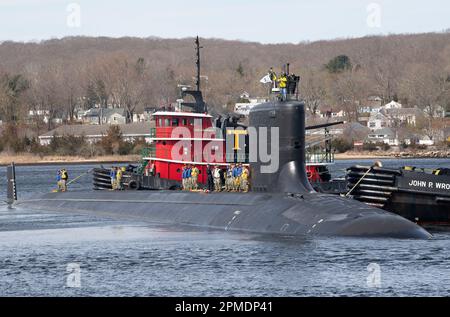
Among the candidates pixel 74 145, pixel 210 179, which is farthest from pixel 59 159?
pixel 210 179

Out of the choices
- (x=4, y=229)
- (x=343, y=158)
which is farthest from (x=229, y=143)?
(x=343, y=158)

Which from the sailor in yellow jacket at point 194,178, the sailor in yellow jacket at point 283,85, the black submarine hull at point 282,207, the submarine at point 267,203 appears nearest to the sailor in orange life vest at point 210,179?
the sailor in yellow jacket at point 194,178

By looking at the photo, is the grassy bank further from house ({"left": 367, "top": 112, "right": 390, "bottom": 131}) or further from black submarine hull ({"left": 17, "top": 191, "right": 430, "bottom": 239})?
black submarine hull ({"left": 17, "top": 191, "right": 430, "bottom": 239})

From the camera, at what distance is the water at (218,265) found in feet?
96.4

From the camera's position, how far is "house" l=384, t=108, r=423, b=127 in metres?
181

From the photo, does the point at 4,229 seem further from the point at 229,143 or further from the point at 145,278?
the point at 145,278

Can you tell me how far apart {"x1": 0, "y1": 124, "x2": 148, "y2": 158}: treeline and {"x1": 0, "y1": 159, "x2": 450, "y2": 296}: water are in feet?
293

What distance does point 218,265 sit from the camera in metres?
33.4

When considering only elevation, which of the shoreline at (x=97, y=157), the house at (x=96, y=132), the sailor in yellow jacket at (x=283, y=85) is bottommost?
the shoreline at (x=97, y=157)

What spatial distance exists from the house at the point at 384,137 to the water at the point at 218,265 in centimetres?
11736

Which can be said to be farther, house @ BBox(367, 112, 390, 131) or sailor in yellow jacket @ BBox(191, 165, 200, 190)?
house @ BBox(367, 112, 390, 131)

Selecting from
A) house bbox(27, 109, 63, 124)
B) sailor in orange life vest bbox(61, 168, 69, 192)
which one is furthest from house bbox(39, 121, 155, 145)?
sailor in orange life vest bbox(61, 168, 69, 192)

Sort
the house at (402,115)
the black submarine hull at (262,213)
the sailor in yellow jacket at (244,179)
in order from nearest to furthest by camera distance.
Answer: the black submarine hull at (262,213)
the sailor in yellow jacket at (244,179)
the house at (402,115)

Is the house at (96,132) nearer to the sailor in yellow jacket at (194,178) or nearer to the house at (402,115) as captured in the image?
the house at (402,115)
